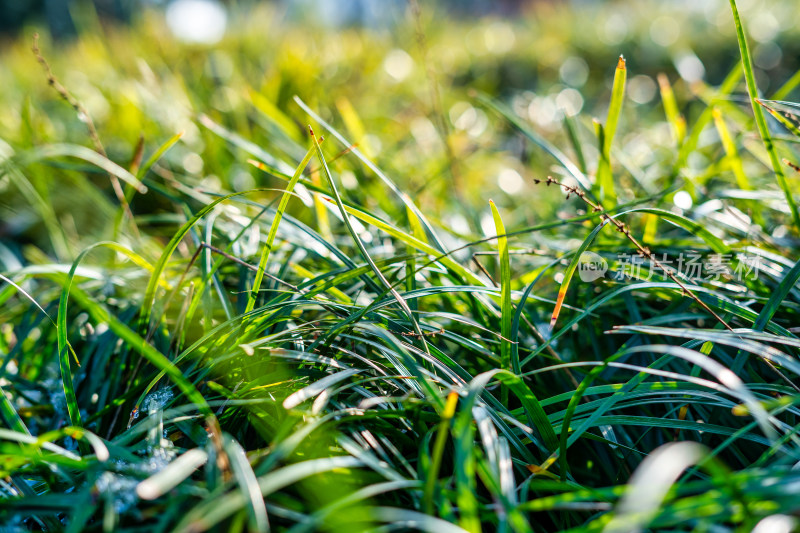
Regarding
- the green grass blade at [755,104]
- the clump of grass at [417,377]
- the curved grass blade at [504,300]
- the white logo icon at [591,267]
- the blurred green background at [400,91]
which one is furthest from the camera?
the blurred green background at [400,91]

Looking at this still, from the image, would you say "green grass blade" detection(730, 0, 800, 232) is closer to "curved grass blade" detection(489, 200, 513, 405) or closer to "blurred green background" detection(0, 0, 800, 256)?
"blurred green background" detection(0, 0, 800, 256)

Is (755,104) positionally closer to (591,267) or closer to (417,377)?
(591,267)

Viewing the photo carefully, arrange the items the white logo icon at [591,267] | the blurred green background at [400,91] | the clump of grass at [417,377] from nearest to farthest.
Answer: the clump of grass at [417,377] → the white logo icon at [591,267] → the blurred green background at [400,91]

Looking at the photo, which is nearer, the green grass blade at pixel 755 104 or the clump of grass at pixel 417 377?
the clump of grass at pixel 417 377

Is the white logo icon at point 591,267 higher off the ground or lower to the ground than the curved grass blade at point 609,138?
lower

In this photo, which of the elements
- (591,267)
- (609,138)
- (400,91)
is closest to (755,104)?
(609,138)

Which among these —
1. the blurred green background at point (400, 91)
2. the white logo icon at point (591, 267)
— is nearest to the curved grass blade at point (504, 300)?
the white logo icon at point (591, 267)

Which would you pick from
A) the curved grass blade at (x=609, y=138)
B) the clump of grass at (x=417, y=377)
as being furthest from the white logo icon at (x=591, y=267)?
the curved grass blade at (x=609, y=138)

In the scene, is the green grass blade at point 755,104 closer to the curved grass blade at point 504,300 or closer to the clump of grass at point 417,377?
the clump of grass at point 417,377
